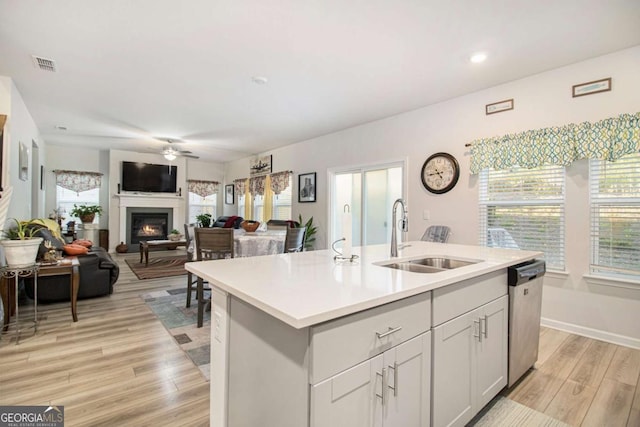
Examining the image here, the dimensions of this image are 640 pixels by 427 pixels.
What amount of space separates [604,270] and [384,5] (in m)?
3.04

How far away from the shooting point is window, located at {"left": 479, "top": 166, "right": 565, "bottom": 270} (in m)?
3.12

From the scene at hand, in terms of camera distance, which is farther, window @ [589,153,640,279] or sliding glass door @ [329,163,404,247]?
sliding glass door @ [329,163,404,247]

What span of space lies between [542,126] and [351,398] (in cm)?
341

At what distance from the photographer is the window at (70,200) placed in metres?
7.43

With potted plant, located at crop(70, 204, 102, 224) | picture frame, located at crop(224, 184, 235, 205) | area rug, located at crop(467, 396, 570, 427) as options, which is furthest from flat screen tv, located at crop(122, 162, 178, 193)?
area rug, located at crop(467, 396, 570, 427)

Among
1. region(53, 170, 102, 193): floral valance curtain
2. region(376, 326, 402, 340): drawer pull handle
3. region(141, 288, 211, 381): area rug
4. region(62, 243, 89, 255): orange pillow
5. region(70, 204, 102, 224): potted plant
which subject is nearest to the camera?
region(376, 326, 402, 340): drawer pull handle

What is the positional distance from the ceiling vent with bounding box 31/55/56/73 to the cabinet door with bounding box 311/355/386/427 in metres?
3.96

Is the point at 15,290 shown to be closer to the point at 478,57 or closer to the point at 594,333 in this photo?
the point at 478,57

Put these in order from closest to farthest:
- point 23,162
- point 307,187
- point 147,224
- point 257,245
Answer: point 257,245 < point 23,162 < point 307,187 < point 147,224

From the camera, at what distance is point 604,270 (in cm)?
284

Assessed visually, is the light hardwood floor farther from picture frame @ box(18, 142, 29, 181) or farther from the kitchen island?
picture frame @ box(18, 142, 29, 181)

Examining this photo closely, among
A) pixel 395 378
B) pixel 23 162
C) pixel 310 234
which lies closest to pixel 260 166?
pixel 310 234

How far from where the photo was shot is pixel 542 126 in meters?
3.15

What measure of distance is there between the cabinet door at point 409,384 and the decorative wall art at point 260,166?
6.57 meters
